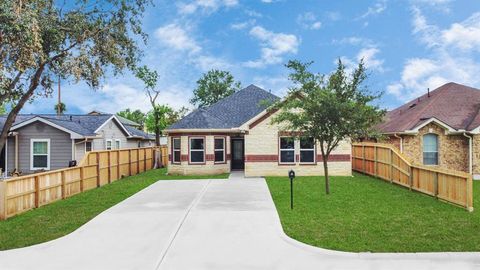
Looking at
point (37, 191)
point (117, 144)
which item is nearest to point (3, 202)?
point (37, 191)

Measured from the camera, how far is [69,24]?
13.4 m

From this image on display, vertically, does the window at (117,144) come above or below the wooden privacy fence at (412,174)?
above

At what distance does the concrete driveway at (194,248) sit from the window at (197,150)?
1167cm

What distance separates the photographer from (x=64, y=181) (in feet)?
47.4

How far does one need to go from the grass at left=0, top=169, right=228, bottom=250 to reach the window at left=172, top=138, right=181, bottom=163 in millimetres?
7689

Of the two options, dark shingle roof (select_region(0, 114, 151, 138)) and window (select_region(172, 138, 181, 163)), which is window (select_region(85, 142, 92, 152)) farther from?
window (select_region(172, 138, 181, 163))

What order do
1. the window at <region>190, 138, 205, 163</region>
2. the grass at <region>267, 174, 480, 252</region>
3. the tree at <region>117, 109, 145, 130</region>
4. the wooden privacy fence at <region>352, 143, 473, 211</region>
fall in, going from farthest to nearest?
the tree at <region>117, 109, 145, 130</region> < the window at <region>190, 138, 205, 163</region> < the wooden privacy fence at <region>352, 143, 473, 211</region> < the grass at <region>267, 174, 480, 252</region>

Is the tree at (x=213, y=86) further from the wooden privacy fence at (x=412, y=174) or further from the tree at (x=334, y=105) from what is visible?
the tree at (x=334, y=105)

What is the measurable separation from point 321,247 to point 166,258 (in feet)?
9.85

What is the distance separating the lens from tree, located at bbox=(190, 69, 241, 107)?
185ft

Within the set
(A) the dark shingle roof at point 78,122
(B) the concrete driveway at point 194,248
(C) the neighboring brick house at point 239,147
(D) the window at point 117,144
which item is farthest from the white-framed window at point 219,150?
(B) the concrete driveway at point 194,248

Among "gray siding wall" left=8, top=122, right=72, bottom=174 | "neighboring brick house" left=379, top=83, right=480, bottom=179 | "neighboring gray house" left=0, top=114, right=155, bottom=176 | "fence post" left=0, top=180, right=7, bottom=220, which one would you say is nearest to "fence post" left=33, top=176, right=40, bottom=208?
"fence post" left=0, top=180, right=7, bottom=220

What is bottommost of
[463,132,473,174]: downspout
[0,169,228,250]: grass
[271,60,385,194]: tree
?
[0,169,228,250]: grass

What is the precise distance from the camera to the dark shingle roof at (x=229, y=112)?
924 inches
